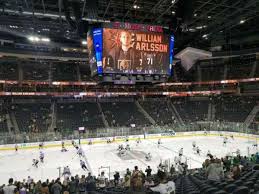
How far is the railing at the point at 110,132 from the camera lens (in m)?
22.8

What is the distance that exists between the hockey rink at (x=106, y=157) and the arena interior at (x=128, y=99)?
91mm

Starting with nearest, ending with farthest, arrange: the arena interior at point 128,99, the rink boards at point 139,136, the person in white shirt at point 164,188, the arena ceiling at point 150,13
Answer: the person in white shirt at point 164,188
the arena interior at point 128,99
the arena ceiling at point 150,13
the rink boards at point 139,136

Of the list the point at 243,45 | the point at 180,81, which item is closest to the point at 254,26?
the point at 243,45

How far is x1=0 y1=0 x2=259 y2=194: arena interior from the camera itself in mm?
10344

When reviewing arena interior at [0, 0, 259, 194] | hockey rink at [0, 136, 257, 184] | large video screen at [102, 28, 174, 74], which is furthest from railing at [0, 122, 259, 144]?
large video screen at [102, 28, 174, 74]

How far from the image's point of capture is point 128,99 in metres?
40.8

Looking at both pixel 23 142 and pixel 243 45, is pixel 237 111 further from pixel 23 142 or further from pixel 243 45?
pixel 23 142

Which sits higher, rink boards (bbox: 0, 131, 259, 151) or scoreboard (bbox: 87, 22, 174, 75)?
scoreboard (bbox: 87, 22, 174, 75)

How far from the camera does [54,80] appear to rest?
35.8m

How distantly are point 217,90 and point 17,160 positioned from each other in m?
34.0

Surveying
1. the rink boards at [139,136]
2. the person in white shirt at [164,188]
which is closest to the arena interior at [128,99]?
the person in white shirt at [164,188]

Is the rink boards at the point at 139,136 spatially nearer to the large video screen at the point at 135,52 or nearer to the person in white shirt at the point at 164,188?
the large video screen at the point at 135,52

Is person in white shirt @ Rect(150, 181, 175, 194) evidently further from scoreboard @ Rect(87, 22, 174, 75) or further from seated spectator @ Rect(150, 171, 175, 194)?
scoreboard @ Rect(87, 22, 174, 75)

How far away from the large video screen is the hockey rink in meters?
5.87
